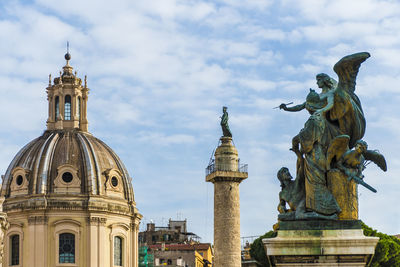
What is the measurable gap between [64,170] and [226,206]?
67.5ft

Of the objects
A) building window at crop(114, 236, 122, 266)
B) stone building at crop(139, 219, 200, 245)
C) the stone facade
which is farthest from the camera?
stone building at crop(139, 219, 200, 245)

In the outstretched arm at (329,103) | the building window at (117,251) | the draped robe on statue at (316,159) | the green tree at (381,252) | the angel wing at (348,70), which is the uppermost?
the building window at (117,251)

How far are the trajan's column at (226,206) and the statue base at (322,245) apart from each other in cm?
4698

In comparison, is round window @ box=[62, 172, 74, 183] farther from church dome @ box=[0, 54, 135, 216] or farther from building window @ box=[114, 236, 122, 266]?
building window @ box=[114, 236, 122, 266]

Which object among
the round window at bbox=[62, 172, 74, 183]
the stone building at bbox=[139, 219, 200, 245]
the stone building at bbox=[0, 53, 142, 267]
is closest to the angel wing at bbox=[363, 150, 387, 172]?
the stone building at bbox=[0, 53, 142, 267]

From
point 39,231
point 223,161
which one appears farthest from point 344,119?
point 39,231

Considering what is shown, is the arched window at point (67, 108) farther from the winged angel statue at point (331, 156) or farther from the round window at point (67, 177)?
the winged angel statue at point (331, 156)

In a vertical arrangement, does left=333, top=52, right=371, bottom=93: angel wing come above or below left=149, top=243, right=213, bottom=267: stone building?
below

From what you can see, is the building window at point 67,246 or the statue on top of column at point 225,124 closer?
→ the statue on top of column at point 225,124

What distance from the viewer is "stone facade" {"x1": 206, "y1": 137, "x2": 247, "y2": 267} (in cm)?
5928

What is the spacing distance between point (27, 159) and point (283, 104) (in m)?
64.7

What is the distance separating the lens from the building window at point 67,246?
245 feet

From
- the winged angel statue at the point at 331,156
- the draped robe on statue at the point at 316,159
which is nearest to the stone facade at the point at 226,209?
the winged angel statue at the point at 331,156

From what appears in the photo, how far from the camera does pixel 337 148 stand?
1282 cm
